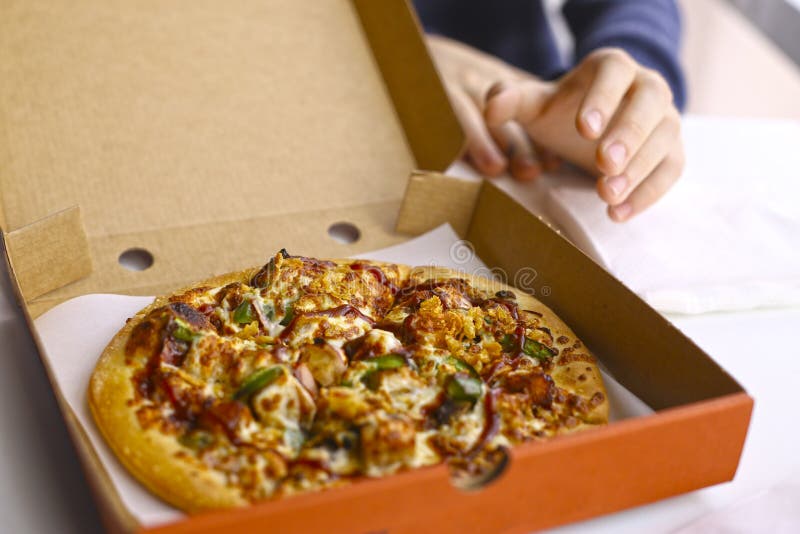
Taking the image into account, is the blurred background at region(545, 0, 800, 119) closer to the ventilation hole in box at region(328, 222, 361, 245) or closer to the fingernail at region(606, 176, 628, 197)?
the fingernail at region(606, 176, 628, 197)

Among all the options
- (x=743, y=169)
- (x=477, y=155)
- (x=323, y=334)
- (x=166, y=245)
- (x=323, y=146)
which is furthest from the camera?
(x=743, y=169)

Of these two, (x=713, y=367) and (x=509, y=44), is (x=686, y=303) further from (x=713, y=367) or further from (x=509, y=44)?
(x=509, y=44)

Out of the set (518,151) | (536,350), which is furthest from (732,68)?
(536,350)

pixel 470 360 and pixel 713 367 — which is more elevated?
pixel 713 367

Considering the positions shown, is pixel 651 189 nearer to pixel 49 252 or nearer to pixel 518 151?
pixel 518 151

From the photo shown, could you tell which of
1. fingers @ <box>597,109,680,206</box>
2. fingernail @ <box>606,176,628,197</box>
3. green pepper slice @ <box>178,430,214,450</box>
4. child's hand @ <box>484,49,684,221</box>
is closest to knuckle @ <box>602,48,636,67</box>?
child's hand @ <box>484,49,684,221</box>

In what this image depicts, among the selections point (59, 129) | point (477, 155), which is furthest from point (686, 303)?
point (59, 129)

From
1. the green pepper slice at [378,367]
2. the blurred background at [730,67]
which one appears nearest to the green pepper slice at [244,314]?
the green pepper slice at [378,367]
